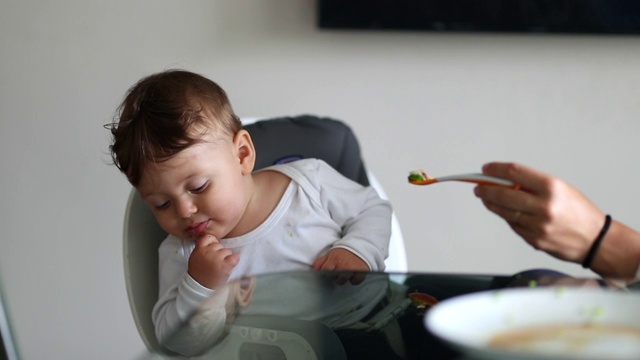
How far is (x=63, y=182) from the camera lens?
2.44 metres

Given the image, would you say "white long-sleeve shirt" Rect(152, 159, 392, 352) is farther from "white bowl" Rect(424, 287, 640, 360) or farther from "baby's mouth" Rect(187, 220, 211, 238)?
"white bowl" Rect(424, 287, 640, 360)

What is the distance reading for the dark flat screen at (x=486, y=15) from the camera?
220 cm

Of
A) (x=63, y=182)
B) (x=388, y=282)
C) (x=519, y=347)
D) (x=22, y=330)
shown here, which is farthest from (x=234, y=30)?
(x=519, y=347)

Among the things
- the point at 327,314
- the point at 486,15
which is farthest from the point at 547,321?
the point at 486,15

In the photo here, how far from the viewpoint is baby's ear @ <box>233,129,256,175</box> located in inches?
61.6

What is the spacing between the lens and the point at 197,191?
1.48 meters

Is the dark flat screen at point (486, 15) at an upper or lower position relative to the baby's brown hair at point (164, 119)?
upper

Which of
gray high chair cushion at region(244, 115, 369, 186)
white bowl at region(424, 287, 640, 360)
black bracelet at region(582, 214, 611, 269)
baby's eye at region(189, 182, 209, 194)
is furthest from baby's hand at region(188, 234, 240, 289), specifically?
white bowl at region(424, 287, 640, 360)

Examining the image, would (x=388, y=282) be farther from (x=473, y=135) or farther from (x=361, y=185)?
(x=473, y=135)

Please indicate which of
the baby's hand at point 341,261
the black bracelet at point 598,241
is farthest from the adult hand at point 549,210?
the baby's hand at point 341,261

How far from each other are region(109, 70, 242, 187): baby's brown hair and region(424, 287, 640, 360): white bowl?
80 cm

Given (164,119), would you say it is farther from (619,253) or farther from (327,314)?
(619,253)

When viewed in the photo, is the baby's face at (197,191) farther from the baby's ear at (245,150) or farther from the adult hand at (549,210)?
the adult hand at (549,210)

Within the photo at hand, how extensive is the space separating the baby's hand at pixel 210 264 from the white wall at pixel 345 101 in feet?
3.34
